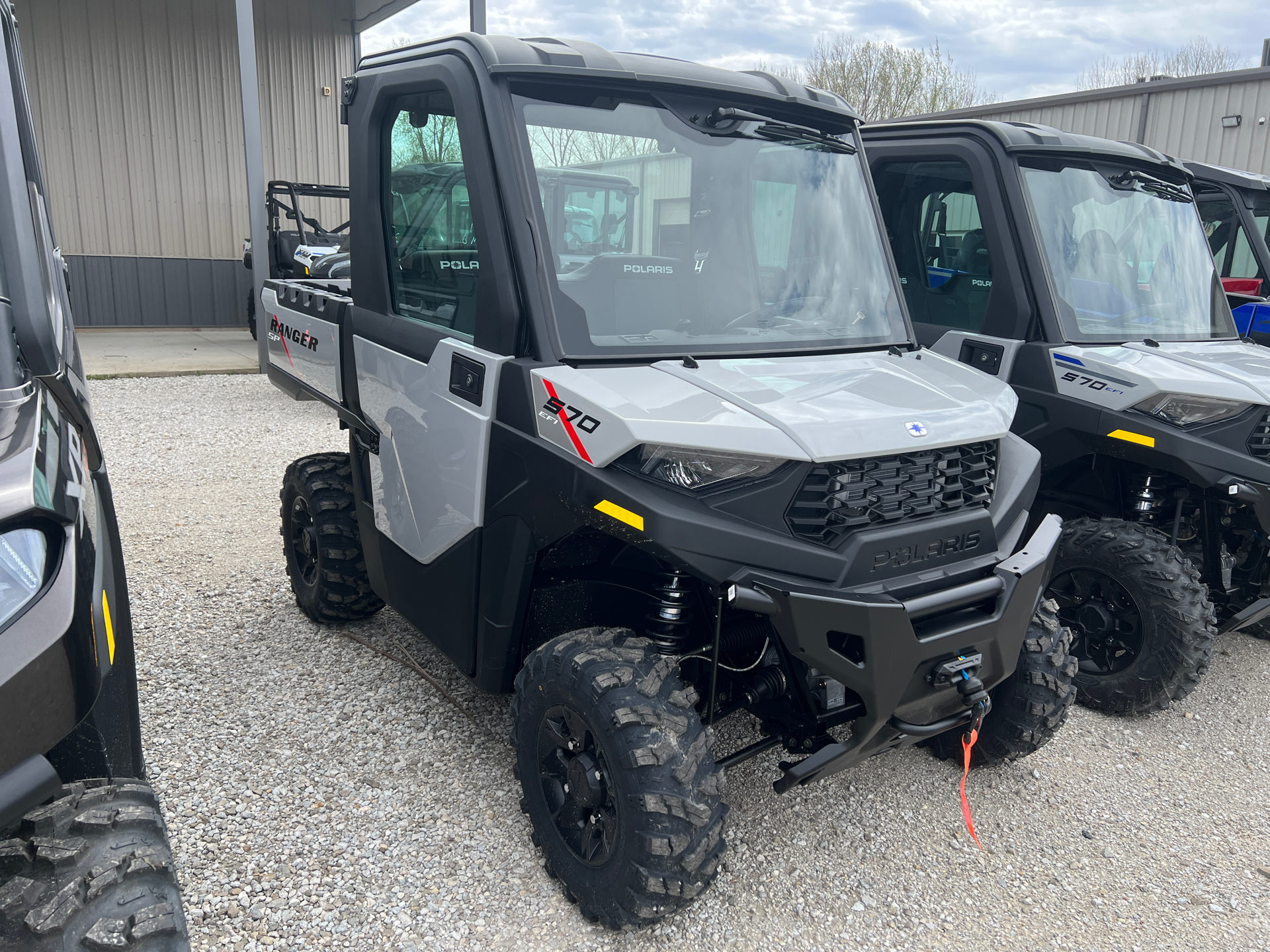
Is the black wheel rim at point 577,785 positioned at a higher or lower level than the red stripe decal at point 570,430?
lower

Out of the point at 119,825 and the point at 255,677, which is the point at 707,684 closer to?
the point at 119,825

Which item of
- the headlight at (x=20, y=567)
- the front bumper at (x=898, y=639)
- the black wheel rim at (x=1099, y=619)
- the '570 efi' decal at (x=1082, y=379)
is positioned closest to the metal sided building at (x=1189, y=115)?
the '570 efi' decal at (x=1082, y=379)

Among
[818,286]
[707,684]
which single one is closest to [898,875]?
[707,684]

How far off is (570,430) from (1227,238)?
586 cm

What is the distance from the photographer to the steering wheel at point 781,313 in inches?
105

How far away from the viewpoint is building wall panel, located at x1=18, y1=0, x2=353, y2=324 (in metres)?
13.1

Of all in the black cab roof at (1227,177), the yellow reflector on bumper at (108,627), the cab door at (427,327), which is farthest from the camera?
the black cab roof at (1227,177)

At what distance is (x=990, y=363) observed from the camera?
400 cm

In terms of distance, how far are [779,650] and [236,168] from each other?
569 inches

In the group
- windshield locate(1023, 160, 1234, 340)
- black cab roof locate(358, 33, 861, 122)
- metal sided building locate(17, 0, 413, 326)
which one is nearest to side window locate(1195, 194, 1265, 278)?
windshield locate(1023, 160, 1234, 340)

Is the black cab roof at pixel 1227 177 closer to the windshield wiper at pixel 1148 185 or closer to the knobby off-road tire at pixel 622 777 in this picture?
the windshield wiper at pixel 1148 185

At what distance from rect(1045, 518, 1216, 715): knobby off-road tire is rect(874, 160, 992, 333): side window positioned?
3.54 ft

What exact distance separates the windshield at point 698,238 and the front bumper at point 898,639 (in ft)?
2.70

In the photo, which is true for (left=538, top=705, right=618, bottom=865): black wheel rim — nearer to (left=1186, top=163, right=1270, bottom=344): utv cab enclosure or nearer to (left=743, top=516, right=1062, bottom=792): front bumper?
Result: (left=743, top=516, right=1062, bottom=792): front bumper
